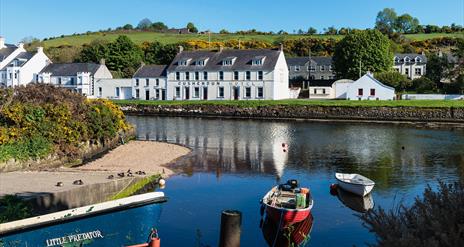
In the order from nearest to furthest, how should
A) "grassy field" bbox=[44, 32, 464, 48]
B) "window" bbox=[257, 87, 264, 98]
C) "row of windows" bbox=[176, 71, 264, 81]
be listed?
"row of windows" bbox=[176, 71, 264, 81], "window" bbox=[257, 87, 264, 98], "grassy field" bbox=[44, 32, 464, 48]

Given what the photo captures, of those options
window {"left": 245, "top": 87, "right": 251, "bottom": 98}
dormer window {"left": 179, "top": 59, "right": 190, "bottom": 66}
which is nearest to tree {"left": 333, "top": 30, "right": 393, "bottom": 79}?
window {"left": 245, "top": 87, "right": 251, "bottom": 98}

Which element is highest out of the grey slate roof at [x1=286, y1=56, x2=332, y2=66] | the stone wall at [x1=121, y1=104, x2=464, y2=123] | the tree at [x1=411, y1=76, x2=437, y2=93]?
the grey slate roof at [x1=286, y1=56, x2=332, y2=66]

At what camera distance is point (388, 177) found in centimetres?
2688

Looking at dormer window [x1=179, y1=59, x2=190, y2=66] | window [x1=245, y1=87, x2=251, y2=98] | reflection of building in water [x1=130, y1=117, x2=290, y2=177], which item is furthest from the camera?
dormer window [x1=179, y1=59, x2=190, y2=66]

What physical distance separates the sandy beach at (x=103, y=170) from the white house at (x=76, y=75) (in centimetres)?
5399

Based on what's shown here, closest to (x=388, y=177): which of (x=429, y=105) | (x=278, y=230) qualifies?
(x=278, y=230)

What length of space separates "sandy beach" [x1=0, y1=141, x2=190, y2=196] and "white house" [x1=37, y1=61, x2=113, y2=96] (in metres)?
54.0

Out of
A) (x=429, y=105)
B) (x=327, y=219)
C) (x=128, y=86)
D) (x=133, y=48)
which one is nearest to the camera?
(x=327, y=219)

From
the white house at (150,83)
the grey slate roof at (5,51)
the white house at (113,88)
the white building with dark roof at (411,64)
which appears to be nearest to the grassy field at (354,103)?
the white house at (150,83)

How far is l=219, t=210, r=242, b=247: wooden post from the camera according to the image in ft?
43.9

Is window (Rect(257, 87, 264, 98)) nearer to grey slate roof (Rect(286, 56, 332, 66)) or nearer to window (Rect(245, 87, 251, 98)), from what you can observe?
window (Rect(245, 87, 251, 98))

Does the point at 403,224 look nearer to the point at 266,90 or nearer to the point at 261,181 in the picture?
the point at 261,181

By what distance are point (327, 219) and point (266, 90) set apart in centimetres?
6305

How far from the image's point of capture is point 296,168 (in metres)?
29.6
